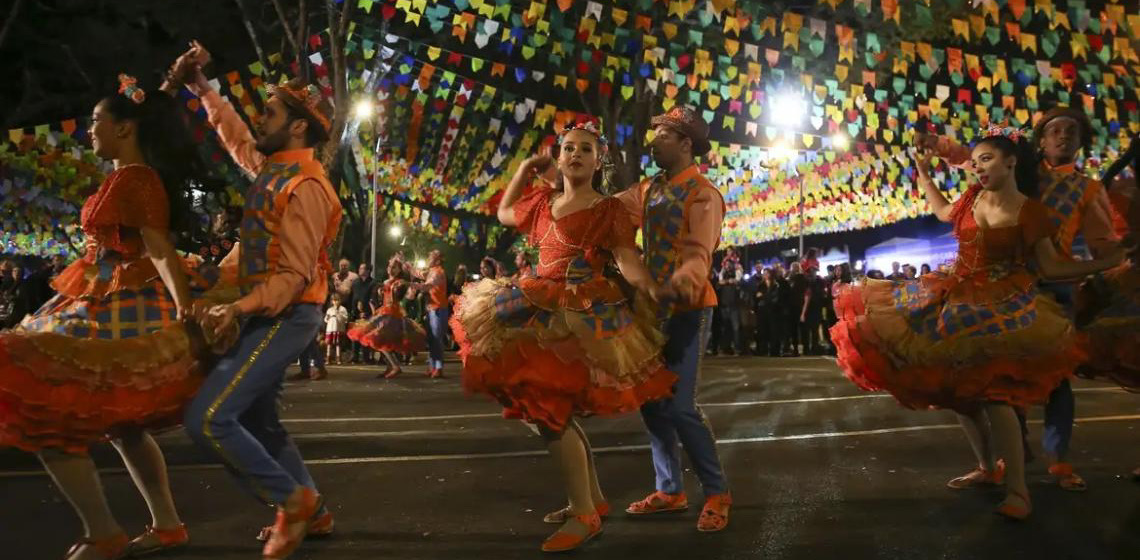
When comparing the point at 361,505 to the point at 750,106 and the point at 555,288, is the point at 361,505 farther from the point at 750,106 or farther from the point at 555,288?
the point at 750,106

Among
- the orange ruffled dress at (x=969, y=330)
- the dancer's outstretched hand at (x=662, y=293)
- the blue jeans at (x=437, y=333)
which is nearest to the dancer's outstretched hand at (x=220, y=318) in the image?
the dancer's outstretched hand at (x=662, y=293)

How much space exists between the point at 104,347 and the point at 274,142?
3.67ft

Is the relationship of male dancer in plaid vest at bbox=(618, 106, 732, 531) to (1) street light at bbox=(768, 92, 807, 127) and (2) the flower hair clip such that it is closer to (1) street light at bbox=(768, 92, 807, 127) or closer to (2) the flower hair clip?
(2) the flower hair clip

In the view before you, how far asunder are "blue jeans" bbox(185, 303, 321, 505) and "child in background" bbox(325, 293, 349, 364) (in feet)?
45.1

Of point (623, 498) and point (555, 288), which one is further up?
point (555, 288)

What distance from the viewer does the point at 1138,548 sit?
457 cm

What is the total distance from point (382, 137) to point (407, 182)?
5187 millimetres

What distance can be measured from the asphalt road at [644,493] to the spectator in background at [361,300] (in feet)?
30.3

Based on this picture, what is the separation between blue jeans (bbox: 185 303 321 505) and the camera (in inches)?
161

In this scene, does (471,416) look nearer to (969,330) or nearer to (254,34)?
(969,330)

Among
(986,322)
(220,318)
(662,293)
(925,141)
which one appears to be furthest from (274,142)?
(986,322)

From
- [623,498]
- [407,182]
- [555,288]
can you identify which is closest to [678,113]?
[555,288]

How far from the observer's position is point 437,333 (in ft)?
49.2

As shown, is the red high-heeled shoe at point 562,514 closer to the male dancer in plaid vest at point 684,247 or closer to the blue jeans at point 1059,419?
the male dancer in plaid vest at point 684,247
